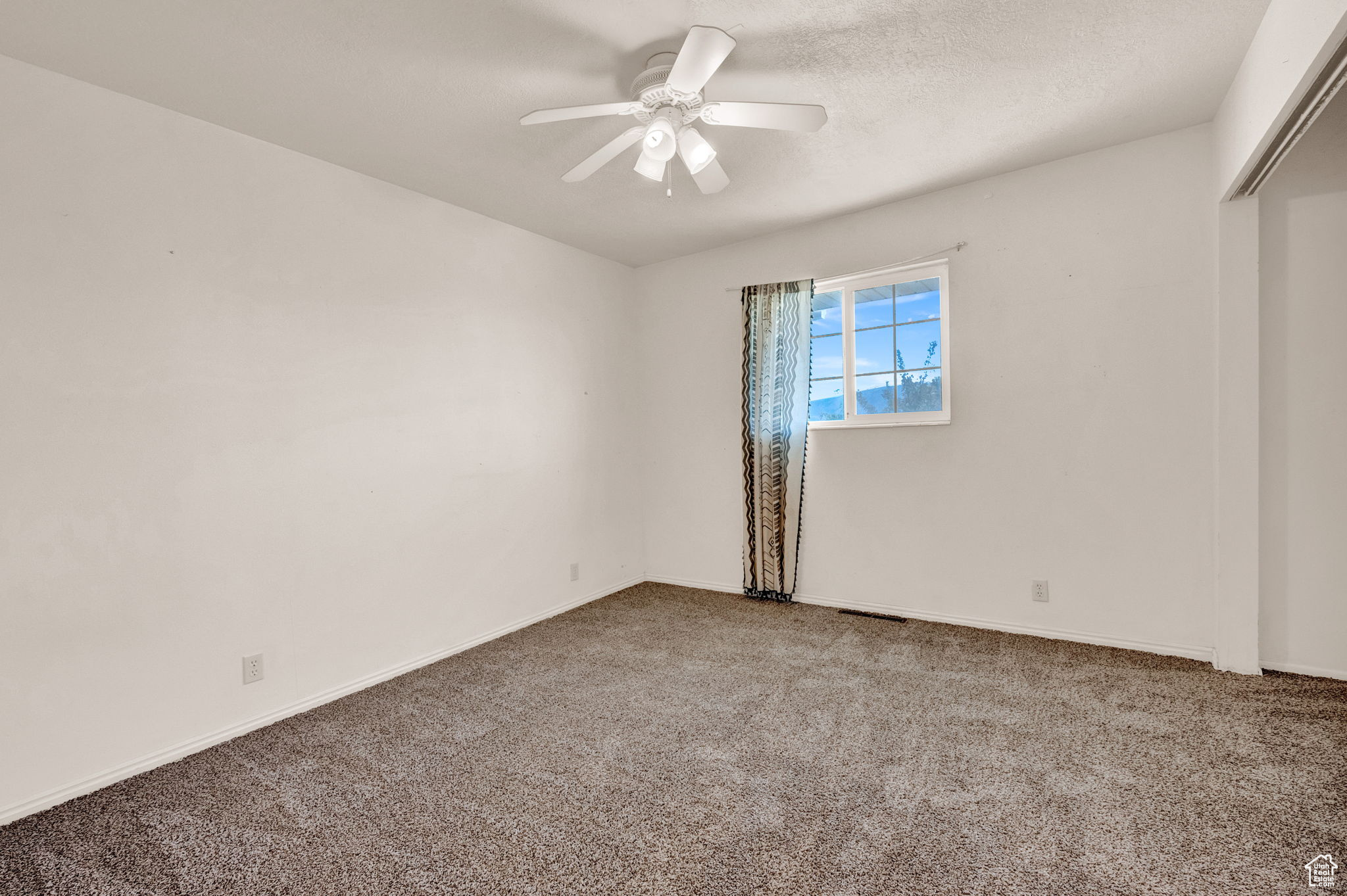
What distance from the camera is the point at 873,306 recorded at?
3.66m

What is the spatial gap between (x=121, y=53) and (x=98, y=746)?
7.60 ft

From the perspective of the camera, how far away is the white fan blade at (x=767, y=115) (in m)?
1.90

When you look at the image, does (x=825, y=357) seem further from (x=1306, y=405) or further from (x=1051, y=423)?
(x=1306, y=405)

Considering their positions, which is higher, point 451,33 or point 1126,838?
point 451,33

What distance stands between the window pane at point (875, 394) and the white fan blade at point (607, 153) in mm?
2142

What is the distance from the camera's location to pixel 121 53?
6.30 ft

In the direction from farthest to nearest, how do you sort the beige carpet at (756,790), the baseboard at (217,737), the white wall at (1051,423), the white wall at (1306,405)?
1. the white wall at (1051,423)
2. the white wall at (1306,405)
3. the baseboard at (217,737)
4. the beige carpet at (756,790)

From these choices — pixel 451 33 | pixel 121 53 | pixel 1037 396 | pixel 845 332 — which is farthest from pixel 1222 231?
pixel 121 53

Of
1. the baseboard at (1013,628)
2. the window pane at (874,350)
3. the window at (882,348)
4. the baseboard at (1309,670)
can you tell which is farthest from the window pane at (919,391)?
the baseboard at (1309,670)

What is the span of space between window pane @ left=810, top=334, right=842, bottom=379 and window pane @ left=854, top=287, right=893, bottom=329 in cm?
18

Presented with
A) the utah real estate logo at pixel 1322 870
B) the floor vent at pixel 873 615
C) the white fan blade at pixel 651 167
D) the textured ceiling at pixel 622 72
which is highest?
the textured ceiling at pixel 622 72

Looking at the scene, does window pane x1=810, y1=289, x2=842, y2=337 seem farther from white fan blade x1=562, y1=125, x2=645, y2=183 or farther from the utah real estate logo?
the utah real estate logo

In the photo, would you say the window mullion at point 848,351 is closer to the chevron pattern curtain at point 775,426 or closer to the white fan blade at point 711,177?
the chevron pattern curtain at point 775,426

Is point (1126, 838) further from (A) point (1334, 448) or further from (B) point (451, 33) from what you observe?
(B) point (451, 33)
